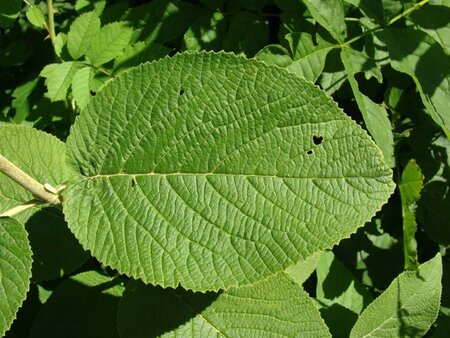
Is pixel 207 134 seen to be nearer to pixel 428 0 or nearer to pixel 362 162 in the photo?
pixel 362 162

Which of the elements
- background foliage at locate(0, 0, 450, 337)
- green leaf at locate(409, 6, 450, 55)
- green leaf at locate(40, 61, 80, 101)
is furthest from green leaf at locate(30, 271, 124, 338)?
green leaf at locate(409, 6, 450, 55)

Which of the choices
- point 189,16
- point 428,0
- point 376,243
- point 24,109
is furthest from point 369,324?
point 24,109

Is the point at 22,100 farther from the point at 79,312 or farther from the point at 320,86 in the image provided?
the point at 320,86

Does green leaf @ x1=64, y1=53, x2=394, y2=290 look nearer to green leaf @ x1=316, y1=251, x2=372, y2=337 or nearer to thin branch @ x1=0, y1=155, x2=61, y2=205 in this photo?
thin branch @ x1=0, y1=155, x2=61, y2=205

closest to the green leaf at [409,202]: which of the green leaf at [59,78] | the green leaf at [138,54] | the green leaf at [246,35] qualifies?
the green leaf at [246,35]

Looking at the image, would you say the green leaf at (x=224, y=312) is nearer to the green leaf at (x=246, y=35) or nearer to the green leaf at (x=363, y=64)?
the green leaf at (x=363, y=64)

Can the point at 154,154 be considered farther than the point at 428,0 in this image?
No
